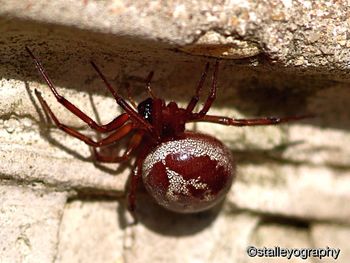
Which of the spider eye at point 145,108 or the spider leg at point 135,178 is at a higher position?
the spider eye at point 145,108

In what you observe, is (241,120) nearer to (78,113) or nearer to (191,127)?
(191,127)

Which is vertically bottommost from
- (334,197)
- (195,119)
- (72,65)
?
(334,197)

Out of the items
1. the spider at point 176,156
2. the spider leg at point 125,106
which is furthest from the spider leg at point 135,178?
the spider leg at point 125,106

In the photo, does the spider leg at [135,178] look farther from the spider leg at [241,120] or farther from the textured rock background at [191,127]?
the spider leg at [241,120]

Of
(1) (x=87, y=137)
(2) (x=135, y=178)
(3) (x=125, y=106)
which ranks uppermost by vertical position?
(3) (x=125, y=106)

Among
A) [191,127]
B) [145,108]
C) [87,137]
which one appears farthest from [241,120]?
[87,137]

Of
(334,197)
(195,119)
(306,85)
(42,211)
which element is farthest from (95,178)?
(334,197)

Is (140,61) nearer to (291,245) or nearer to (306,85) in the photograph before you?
(306,85)
